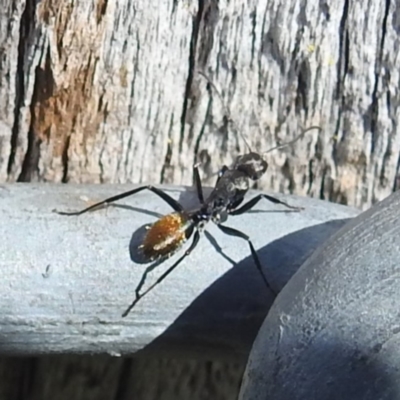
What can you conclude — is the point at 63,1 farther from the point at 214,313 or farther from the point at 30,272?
the point at 214,313

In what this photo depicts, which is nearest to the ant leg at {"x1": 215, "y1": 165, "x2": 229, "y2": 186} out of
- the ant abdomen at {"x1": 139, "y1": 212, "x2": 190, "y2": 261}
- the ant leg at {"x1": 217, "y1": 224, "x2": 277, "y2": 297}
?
the ant abdomen at {"x1": 139, "y1": 212, "x2": 190, "y2": 261}

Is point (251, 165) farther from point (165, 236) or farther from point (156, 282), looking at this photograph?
point (156, 282)

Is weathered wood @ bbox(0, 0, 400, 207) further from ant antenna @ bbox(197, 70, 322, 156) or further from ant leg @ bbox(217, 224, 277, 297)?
ant leg @ bbox(217, 224, 277, 297)

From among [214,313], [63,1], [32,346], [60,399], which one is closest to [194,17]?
[63,1]

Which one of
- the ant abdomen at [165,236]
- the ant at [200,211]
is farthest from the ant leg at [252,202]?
the ant abdomen at [165,236]

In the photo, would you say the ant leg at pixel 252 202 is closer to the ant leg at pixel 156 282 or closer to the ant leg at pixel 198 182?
the ant leg at pixel 198 182

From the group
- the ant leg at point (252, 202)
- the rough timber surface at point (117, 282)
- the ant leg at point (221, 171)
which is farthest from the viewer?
the ant leg at point (221, 171)
